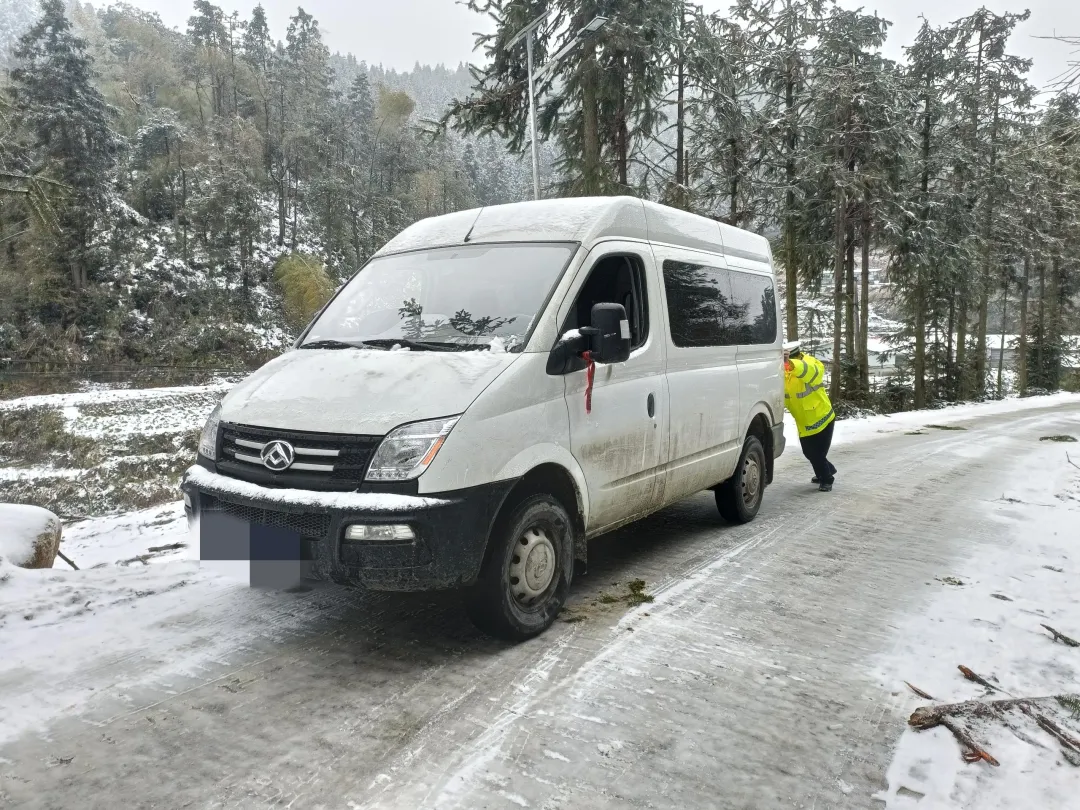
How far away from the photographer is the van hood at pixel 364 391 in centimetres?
348

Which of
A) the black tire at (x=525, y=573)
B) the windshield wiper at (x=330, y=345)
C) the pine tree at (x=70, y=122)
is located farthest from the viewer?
the pine tree at (x=70, y=122)

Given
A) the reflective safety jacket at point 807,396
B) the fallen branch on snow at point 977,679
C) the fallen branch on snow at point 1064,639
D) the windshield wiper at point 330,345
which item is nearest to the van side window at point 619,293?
the windshield wiper at point 330,345

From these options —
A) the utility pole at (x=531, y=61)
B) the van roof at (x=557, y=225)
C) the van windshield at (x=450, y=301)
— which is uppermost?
the utility pole at (x=531, y=61)

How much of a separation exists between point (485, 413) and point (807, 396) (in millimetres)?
5658

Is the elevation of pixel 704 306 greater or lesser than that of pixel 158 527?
greater

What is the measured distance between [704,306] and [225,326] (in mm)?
40178

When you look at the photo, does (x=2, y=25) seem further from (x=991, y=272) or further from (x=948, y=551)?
(x=948, y=551)

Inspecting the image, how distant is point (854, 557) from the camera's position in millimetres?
5773

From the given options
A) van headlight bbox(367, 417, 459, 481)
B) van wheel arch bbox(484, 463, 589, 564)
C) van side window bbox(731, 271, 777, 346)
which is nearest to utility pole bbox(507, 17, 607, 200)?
van side window bbox(731, 271, 777, 346)

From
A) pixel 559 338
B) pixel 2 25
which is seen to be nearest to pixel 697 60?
pixel 559 338

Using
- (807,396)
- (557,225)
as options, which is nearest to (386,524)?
(557,225)

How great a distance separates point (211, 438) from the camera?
156 inches

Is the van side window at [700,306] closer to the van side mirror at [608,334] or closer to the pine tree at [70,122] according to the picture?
the van side mirror at [608,334]

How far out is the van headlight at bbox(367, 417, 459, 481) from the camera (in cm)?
339
